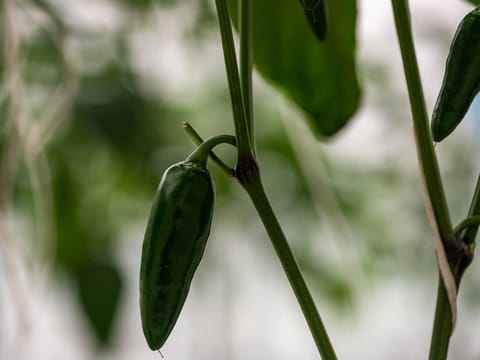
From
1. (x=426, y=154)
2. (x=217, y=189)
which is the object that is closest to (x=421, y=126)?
(x=426, y=154)

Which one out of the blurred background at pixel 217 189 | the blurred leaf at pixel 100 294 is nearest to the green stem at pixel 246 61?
the blurred background at pixel 217 189

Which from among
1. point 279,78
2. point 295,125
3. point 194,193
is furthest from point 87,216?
point 194,193

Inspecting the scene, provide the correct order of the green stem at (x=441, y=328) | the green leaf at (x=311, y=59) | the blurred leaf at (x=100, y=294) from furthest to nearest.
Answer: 1. the blurred leaf at (x=100, y=294)
2. the green leaf at (x=311, y=59)
3. the green stem at (x=441, y=328)

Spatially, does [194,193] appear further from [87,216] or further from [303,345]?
[303,345]

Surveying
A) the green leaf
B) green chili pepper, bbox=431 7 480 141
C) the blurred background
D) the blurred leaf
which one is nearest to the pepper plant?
green chili pepper, bbox=431 7 480 141

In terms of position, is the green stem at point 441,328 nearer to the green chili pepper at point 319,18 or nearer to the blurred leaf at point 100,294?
the green chili pepper at point 319,18
